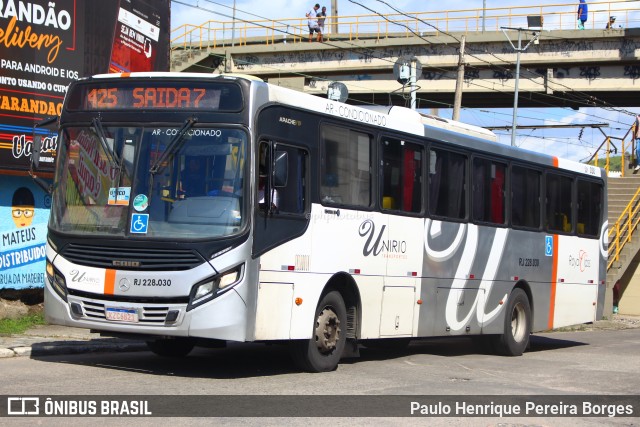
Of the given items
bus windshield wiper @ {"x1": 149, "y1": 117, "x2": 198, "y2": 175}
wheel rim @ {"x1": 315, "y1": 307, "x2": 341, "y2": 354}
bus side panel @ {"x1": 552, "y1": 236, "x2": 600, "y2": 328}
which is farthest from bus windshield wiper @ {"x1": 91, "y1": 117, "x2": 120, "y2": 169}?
bus side panel @ {"x1": 552, "y1": 236, "x2": 600, "y2": 328}

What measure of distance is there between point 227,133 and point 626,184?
83.9ft

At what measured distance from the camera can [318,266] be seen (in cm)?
1127

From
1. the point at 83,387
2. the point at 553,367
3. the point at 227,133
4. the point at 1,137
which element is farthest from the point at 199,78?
the point at 553,367

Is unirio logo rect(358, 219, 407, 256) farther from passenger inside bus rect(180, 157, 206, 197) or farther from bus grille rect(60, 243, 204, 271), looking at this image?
bus grille rect(60, 243, 204, 271)

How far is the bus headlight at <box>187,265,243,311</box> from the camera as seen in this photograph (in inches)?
388

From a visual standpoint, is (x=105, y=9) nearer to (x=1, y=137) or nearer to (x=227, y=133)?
(x=1, y=137)

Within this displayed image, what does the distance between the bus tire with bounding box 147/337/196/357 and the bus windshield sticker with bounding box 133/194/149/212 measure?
2600 millimetres

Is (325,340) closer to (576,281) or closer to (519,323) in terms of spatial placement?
(519,323)

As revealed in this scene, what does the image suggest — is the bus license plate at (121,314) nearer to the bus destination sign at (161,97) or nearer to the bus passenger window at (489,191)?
the bus destination sign at (161,97)

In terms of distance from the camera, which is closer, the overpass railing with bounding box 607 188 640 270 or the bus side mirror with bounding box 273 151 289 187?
the bus side mirror with bounding box 273 151 289 187

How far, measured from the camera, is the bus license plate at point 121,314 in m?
9.99

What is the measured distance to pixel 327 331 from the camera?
11469 mm

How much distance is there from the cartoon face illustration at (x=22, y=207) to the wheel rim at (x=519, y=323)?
8.34 meters

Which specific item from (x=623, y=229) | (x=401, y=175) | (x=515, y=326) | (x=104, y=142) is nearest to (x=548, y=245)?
(x=515, y=326)
